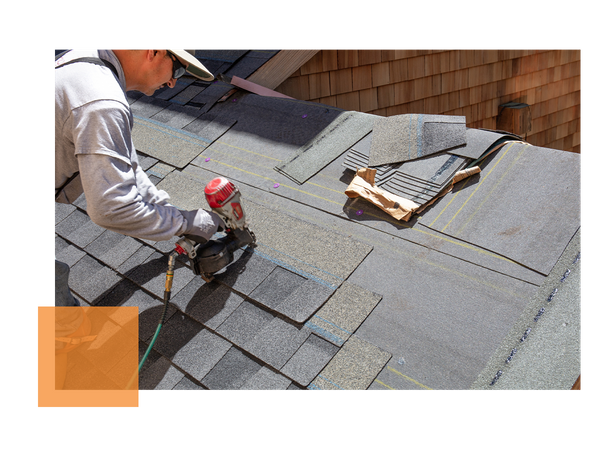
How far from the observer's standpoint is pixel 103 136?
73.1 inches

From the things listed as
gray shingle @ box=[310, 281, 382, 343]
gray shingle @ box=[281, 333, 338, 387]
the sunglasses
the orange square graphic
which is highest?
the sunglasses

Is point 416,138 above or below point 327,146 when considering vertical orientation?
above

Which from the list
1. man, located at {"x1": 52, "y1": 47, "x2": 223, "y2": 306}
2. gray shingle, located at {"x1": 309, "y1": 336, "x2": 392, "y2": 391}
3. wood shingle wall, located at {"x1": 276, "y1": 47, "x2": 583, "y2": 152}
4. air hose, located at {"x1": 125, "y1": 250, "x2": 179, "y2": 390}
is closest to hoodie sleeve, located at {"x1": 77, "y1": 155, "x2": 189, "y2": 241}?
man, located at {"x1": 52, "y1": 47, "x2": 223, "y2": 306}

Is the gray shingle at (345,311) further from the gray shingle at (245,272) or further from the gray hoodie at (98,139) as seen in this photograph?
the gray hoodie at (98,139)

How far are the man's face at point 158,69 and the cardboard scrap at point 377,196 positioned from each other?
1.33m

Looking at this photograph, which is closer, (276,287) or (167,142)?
(276,287)

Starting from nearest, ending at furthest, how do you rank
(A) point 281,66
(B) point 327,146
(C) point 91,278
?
(C) point 91,278, (B) point 327,146, (A) point 281,66

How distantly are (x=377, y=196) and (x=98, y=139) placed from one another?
1.72 m

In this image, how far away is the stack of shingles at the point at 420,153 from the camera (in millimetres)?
2828

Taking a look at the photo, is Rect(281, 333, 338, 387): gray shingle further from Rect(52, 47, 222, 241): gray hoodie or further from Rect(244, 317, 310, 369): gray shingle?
Rect(52, 47, 222, 241): gray hoodie

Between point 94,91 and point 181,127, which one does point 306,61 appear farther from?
point 94,91

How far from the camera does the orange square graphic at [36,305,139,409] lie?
211 centimetres

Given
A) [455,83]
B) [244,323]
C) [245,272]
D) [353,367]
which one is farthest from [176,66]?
[455,83]

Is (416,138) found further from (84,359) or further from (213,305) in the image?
(84,359)
